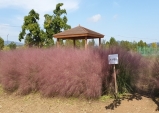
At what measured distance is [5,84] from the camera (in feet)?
20.0

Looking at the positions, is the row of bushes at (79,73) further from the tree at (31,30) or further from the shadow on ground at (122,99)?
the tree at (31,30)

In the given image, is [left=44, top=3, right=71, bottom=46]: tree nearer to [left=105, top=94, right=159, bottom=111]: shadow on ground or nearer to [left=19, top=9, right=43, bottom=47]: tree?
[left=19, top=9, right=43, bottom=47]: tree

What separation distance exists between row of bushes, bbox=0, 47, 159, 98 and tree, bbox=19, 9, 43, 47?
12.8 metres

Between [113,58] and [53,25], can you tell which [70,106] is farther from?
[53,25]

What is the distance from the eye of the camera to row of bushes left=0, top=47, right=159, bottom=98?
472cm

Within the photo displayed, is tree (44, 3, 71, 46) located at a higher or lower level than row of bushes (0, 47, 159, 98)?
higher

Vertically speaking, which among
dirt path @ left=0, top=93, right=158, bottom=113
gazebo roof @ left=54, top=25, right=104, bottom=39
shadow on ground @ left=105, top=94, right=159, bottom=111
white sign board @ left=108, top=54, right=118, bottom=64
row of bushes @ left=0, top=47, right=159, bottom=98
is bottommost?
dirt path @ left=0, top=93, right=158, bottom=113

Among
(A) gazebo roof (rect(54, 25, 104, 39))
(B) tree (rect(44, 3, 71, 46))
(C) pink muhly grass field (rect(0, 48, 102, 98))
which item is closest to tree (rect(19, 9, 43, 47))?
(B) tree (rect(44, 3, 71, 46))

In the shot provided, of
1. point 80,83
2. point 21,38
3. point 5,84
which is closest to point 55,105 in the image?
point 80,83

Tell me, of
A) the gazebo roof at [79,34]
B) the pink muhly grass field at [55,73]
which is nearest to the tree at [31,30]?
the gazebo roof at [79,34]

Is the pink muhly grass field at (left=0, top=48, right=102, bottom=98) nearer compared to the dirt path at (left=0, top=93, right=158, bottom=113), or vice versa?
the dirt path at (left=0, top=93, right=158, bottom=113)

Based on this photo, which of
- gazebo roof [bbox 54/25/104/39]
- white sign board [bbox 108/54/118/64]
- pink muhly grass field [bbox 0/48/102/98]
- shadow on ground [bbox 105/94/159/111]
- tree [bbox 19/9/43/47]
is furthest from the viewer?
tree [bbox 19/9/43/47]

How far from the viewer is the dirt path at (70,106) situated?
4.22m

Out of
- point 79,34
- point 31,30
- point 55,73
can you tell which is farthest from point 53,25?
point 55,73
